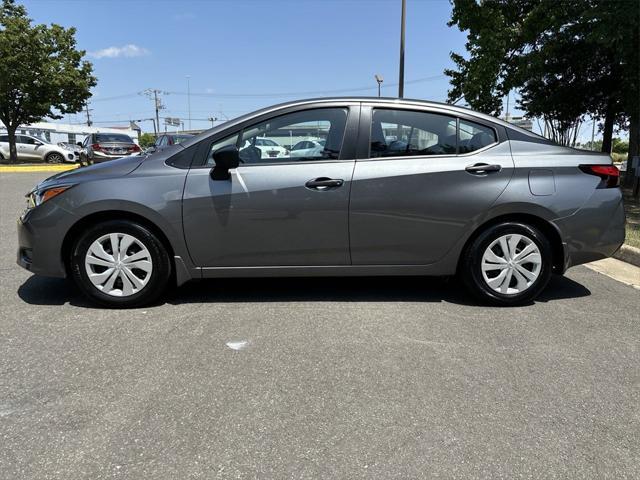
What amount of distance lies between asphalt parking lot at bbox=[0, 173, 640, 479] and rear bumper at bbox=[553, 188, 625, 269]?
0.47 meters

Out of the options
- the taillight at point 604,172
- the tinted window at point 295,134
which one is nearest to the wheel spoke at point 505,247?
the taillight at point 604,172

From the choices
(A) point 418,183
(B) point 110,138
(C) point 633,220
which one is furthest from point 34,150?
(A) point 418,183

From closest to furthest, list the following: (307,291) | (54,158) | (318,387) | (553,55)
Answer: (318,387)
(307,291)
(553,55)
(54,158)

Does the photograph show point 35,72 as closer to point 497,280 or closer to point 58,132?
point 497,280

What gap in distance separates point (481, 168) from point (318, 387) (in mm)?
2313

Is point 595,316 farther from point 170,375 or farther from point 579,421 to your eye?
point 170,375

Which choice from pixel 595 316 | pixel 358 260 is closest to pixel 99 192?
pixel 358 260

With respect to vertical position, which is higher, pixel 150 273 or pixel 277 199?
pixel 277 199

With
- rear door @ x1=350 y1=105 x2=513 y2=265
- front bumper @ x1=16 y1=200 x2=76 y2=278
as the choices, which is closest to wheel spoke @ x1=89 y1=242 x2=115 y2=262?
front bumper @ x1=16 y1=200 x2=76 y2=278

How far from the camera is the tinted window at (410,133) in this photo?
166 inches

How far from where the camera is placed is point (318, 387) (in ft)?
9.62

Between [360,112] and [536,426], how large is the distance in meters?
2.69

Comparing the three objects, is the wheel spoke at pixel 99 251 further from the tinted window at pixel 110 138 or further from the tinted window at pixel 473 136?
the tinted window at pixel 110 138

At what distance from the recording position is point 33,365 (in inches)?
124
